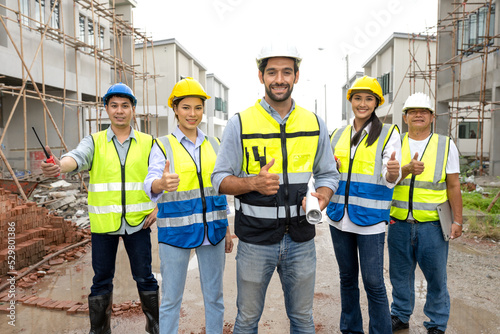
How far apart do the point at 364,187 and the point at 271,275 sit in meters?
1.06

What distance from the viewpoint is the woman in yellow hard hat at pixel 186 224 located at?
249cm

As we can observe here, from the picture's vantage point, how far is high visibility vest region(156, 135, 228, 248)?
251 cm

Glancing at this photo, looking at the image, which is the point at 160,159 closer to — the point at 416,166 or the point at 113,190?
the point at 113,190

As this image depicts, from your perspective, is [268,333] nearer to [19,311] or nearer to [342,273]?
[342,273]

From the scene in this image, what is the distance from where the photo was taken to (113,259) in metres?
2.91

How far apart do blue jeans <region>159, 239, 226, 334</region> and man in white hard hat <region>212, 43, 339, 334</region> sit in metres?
0.51

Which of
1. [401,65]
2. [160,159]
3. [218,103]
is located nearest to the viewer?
[160,159]

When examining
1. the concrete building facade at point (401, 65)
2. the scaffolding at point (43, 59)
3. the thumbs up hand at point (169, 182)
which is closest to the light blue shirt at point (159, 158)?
the thumbs up hand at point (169, 182)

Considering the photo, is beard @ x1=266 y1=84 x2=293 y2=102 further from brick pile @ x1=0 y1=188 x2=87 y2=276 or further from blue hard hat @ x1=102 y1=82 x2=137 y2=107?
brick pile @ x1=0 y1=188 x2=87 y2=276

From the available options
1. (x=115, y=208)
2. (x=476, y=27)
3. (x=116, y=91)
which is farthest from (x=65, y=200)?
(x=476, y=27)

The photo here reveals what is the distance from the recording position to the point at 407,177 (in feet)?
9.87

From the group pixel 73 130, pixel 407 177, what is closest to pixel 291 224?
pixel 407 177

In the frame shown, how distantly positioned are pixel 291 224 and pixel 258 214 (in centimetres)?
21

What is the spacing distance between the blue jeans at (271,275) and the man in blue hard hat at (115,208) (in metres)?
1.19
